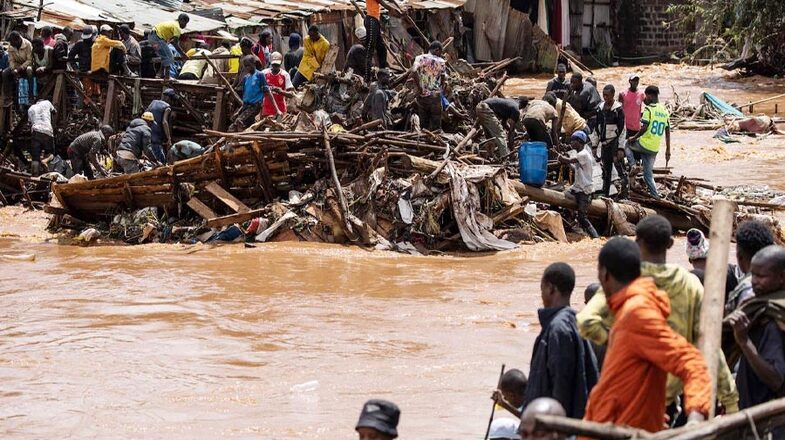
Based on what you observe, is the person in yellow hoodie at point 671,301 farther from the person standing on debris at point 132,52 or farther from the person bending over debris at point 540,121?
the person standing on debris at point 132,52

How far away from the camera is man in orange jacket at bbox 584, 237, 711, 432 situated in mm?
3979

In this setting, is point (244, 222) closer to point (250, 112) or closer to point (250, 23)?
point (250, 112)

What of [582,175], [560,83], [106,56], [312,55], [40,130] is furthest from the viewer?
[106,56]

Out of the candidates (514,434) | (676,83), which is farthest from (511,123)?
(676,83)

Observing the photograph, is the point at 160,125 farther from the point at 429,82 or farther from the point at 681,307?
the point at 681,307

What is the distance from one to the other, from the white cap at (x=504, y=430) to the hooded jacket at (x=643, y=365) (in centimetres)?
123

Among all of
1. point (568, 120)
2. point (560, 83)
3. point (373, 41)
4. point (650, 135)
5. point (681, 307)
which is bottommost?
point (650, 135)

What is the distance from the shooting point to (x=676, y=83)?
93.6ft

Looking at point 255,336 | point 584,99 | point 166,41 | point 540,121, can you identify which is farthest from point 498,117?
point 166,41

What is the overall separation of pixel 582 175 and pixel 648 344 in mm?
9949

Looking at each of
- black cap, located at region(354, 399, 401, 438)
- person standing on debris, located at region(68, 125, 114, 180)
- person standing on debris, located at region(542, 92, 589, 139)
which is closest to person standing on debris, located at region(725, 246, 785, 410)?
black cap, located at region(354, 399, 401, 438)

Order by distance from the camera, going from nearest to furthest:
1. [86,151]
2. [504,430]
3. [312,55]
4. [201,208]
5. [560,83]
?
[504,430] < [201,208] < [560,83] < [86,151] < [312,55]

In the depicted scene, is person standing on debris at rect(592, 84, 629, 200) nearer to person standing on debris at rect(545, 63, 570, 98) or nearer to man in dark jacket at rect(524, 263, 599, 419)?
person standing on debris at rect(545, 63, 570, 98)

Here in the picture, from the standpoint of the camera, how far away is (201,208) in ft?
47.6
